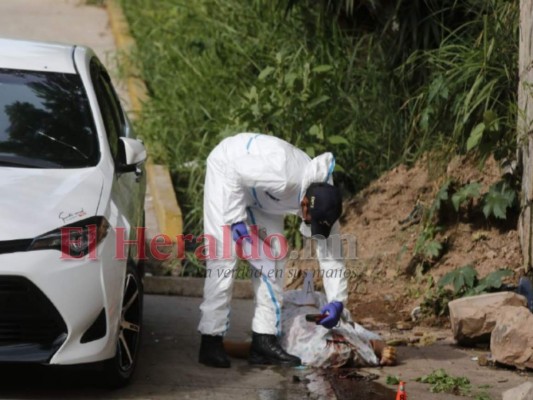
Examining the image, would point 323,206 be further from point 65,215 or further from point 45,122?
point 45,122

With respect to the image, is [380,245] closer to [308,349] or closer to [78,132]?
[308,349]

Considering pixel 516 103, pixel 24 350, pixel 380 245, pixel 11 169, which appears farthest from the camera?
pixel 380 245

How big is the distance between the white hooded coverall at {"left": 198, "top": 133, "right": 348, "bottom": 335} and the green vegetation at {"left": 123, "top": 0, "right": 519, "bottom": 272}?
194cm

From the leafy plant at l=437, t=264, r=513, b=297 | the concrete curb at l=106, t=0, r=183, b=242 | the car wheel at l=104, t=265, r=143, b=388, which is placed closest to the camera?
the car wheel at l=104, t=265, r=143, b=388

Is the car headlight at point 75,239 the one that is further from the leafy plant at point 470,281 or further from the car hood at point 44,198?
the leafy plant at point 470,281

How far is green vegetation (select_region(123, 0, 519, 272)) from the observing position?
931cm

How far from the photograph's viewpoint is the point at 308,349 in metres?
7.51

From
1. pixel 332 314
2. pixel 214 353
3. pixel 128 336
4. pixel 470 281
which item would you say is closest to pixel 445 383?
pixel 332 314

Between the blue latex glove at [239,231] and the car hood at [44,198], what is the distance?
892mm

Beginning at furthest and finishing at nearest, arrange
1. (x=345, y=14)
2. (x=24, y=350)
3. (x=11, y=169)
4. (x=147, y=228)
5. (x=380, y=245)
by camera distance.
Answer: (x=345, y=14)
(x=147, y=228)
(x=380, y=245)
(x=11, y=169)
(x=24, y=350)

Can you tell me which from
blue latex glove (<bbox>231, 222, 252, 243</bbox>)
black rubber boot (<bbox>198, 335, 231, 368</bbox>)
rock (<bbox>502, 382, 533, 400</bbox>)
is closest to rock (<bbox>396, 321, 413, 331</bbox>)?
black rubber boot (<bbox>198, 335, 231, 368</bbox>)

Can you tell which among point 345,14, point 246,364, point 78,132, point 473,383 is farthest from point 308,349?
point 345,14

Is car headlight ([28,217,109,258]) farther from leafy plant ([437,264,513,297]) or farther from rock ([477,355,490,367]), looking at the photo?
leafy plant ([437,264,513,297])

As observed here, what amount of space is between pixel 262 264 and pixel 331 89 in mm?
3575
